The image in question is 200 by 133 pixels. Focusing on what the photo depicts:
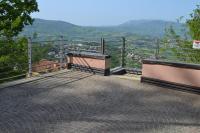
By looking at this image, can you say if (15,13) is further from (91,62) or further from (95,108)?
(95,108)

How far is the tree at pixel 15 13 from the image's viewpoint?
21859 millimetres

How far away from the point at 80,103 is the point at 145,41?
177 inches

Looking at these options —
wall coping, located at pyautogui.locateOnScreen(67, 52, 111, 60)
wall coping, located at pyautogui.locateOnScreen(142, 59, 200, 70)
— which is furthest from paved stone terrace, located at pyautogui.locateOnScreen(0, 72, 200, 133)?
wall coping, located at pyautogui.locateOnScreen(67, 52, 111, 60)

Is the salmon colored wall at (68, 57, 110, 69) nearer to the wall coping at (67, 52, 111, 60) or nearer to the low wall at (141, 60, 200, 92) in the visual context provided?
the wall coping at (67, 52, 111, 60)

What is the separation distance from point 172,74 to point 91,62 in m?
2.87

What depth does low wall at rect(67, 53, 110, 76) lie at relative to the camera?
10781 millimetres

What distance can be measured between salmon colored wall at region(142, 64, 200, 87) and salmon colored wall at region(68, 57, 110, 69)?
1456 millimetres

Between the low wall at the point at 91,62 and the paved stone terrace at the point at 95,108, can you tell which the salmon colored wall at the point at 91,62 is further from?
the paved stone terrace at the point at 95,108

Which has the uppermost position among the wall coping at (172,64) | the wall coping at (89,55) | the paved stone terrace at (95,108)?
the wall coping at (89,55)

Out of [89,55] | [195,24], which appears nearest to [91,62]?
[89,55]

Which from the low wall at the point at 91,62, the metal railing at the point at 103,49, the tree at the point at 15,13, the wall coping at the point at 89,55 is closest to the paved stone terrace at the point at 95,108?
the low wall at the point at 91,62

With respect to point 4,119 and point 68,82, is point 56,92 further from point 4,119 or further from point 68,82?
point 4,119

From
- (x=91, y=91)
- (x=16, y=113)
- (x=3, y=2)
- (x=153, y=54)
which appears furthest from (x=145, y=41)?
(x=3, y=2)

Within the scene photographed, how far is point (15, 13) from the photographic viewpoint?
22797 mm
